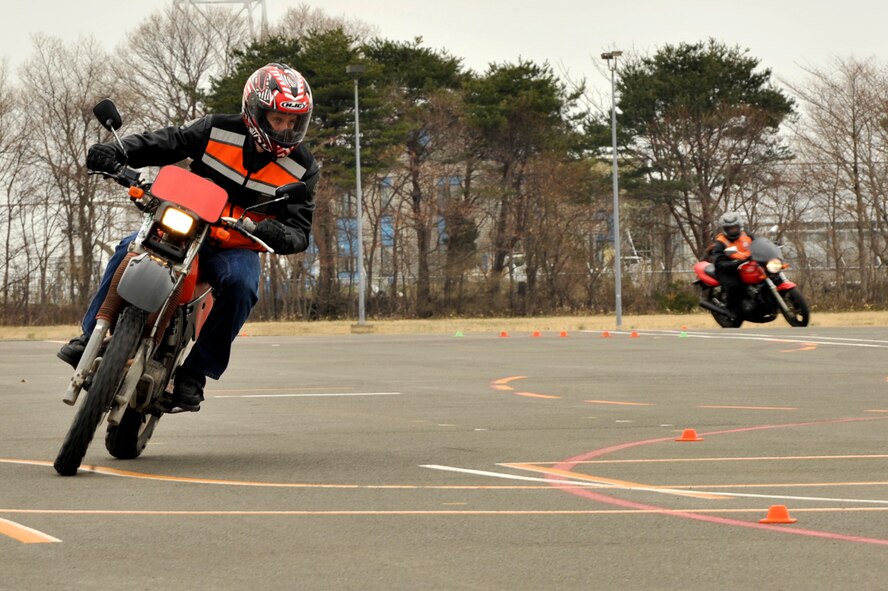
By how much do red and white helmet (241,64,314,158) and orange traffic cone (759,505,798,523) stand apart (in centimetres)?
382

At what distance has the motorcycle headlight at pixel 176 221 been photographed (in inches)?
349

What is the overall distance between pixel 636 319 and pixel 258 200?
48904 mm

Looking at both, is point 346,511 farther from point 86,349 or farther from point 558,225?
point 558,225

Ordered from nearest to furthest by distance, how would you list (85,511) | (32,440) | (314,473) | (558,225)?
1. (85,511)
2. (314,473)
3. (32,440)
4. (558,225)

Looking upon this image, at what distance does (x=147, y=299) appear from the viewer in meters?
8.74

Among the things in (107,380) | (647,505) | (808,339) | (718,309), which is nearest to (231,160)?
(107,380)

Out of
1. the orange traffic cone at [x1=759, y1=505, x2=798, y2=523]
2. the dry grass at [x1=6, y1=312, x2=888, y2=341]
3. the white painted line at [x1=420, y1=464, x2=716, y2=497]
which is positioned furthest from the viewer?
the dry grass at [x1=6, y1=312, x2=888, y2=341]

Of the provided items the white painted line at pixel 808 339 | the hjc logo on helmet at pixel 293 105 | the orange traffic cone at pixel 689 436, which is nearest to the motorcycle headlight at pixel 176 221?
the hjc logo on helmet at pixel 293 105

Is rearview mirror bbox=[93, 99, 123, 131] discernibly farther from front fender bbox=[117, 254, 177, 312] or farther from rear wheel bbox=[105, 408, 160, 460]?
rear wheel bbox=[105, 408, 160, 460]

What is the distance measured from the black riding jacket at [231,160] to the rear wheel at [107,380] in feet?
3.96

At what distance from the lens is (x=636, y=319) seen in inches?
2280

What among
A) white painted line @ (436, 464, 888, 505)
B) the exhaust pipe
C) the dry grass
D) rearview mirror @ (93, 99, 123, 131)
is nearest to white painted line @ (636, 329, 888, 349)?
the dry grass

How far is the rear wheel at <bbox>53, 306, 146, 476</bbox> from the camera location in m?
8.60

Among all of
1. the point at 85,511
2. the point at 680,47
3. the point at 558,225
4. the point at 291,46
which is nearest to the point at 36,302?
the point at 291,46
